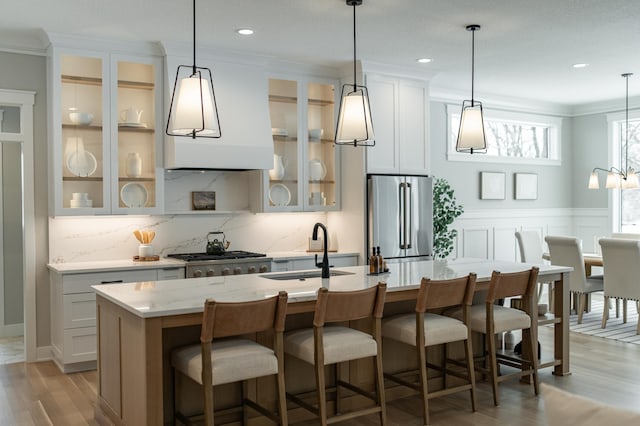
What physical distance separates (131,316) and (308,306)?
95 centimetres

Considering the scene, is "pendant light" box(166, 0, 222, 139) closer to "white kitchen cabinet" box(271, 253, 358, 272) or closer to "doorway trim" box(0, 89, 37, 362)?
"doorway trim" box(0, 89, 37, 362)

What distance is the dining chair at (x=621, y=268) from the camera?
6273mm

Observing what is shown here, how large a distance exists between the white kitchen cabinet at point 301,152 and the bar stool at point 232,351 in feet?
10.2

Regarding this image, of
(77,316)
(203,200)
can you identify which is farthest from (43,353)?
(203,200)

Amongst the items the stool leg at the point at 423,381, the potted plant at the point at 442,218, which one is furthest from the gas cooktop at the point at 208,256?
the potted plant at the point at 442,218

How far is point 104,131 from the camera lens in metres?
5.52

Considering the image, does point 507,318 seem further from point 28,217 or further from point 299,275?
point 28,217

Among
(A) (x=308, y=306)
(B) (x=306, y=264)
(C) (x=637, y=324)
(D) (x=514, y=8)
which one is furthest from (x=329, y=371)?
(C) (x=637, y=324)

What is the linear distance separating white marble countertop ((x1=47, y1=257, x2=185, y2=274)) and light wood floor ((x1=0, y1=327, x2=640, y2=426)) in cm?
85

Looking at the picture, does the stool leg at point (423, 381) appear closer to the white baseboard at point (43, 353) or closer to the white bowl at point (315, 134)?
the white bowl at point (315, 134)

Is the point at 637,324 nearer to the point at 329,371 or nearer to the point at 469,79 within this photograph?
the point at 469,79

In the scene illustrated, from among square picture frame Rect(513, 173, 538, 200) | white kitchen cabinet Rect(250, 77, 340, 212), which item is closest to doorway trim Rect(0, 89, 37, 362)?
white kitchen cabinet Rect(250, 77, 340, 212)

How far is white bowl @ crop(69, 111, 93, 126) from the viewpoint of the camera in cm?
545

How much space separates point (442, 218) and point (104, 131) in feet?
13.7
